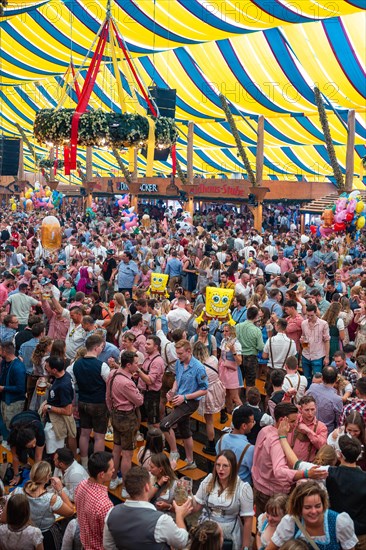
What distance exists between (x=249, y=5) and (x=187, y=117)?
345 inches

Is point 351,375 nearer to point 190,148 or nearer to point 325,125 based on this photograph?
point 325,125

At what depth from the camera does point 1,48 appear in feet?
58.1

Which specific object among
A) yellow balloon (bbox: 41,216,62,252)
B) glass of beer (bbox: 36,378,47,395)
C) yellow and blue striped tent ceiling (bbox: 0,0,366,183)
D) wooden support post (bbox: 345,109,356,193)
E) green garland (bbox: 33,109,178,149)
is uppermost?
yellow and blue striped tent ceiling (bbox: 0,0,366,183)

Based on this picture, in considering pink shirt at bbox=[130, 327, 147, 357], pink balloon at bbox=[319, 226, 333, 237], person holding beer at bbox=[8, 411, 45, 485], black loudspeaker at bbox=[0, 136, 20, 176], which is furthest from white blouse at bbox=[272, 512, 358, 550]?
black loudspeaker at bbox=[0, 136, 20, 176]

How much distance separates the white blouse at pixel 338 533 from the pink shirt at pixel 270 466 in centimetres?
57

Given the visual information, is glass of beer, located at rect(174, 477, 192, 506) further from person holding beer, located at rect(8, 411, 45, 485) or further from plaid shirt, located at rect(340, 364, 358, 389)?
plaid shirt, located at rect(340, 364, 358, 389)

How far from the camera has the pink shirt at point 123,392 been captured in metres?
4.83

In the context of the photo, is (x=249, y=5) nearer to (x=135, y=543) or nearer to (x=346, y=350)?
(x=346, y=350)

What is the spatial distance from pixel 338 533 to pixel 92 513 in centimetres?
120

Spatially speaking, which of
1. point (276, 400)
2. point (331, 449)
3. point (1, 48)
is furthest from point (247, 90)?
point (331, 449)

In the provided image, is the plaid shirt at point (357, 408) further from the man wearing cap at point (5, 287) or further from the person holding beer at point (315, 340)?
the man wearing cap at point (5, 287)

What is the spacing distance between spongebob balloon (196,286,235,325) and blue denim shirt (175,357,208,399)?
155 centimetres

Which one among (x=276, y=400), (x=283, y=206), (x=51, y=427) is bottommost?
(x=51, y=427)

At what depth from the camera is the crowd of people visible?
3094 mm
